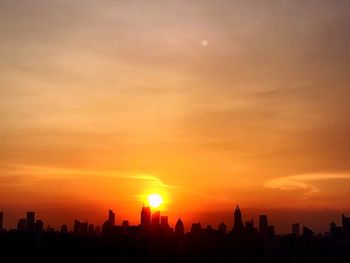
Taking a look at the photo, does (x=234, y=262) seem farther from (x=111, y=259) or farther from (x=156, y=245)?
(x=111, y=259)

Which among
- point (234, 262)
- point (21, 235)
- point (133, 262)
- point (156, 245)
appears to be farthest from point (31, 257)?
point (234, 262)

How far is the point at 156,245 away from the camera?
621 feet

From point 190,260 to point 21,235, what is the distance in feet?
193

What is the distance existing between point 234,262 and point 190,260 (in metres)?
19.3

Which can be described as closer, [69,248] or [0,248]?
[0,248]

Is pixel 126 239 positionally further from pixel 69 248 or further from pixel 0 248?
pixel 0 248

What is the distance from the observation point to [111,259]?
16688cm

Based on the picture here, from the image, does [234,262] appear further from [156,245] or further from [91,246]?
[91,246]

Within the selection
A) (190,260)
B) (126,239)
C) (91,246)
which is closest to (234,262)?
(190,260)

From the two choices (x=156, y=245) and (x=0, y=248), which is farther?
(x=156, y=245)

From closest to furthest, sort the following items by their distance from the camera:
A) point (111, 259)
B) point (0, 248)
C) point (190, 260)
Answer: point (0, 248) → point (111, 259) → point (190, 260)

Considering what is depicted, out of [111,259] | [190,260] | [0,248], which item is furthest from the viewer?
[190,260]

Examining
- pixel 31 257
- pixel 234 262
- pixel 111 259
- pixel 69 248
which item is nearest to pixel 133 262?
pixel 111 259

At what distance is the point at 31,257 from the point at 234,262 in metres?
77.2
